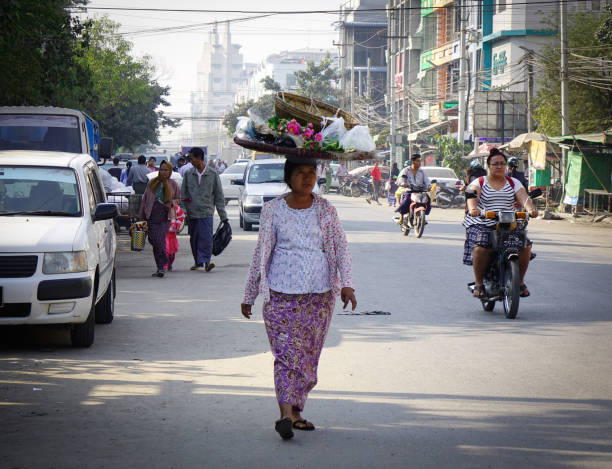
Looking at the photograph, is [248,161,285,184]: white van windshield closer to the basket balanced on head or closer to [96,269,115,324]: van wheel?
[96,269,115,324]: van wheel

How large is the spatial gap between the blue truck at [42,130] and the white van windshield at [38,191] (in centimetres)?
693

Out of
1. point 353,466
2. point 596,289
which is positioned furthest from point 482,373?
point 596,289

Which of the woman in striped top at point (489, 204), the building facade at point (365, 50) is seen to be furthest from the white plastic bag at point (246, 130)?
the building facade at point (365, 50)

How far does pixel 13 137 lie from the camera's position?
15539mm

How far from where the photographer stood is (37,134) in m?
15.6

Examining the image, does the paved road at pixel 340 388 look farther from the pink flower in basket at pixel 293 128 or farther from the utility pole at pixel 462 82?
the utility pole at pixel 462 82

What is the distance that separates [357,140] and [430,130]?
53.8 m

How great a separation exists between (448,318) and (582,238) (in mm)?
12494

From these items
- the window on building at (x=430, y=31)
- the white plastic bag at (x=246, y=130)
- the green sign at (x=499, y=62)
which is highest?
the window on building at (x=430, y=31)

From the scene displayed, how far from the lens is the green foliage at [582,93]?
34406 mm

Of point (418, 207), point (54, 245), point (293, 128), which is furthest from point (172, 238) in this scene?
point (293, 128)

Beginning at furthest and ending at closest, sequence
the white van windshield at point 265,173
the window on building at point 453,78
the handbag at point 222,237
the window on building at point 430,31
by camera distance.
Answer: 1. the window on building at point 430,31
2. the window on building at point 453,78
3. the white van windshield at point 265,173
4. the handbag at point 222,237

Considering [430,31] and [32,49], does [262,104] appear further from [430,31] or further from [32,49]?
[32,49]

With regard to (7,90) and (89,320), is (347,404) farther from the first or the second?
(7,90)
